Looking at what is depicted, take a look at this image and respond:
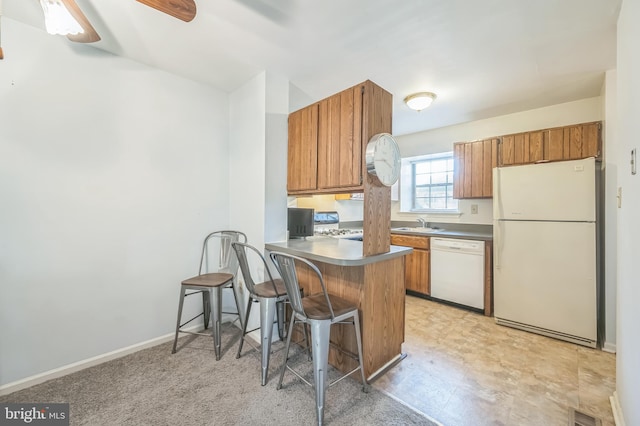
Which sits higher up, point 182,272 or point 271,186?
point 271,186

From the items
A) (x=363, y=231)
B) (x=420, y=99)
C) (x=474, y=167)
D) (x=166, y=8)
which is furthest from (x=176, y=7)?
(x=474, y=167)

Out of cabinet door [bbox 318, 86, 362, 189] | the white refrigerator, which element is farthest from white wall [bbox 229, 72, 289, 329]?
the white refrigerator

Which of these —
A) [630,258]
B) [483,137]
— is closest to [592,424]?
[630,258]

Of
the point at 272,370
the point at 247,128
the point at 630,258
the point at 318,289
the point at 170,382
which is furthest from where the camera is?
the point at 247,128

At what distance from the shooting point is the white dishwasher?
3055 millimetres

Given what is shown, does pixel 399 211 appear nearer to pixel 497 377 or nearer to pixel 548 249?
pixel 548 249

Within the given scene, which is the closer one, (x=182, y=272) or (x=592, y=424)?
(x=592, y=424)

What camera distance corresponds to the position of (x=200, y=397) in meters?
1.67

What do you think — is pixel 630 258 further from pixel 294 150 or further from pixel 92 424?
pixel 92 424

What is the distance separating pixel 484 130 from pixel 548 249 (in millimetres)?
1814

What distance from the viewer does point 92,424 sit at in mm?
1468

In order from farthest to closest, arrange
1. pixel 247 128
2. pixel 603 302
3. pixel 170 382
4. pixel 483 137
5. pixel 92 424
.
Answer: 1. pixel 483 137
2. pixel 247 128
3. pixel 603 302
4. pixel 170 382
5. pixel 92 424

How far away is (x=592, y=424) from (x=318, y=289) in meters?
1.84

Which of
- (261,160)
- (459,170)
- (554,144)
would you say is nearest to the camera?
(261,160)
